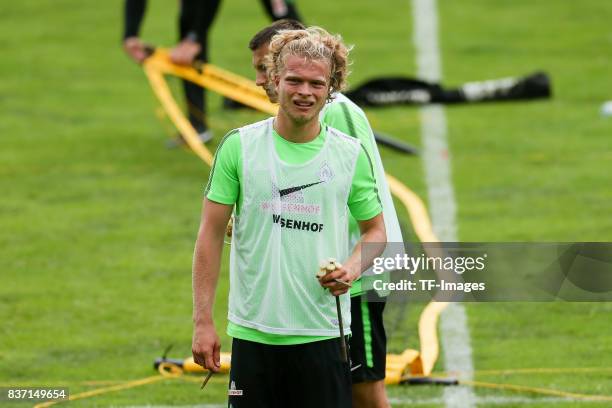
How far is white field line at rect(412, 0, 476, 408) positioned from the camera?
8.01 m

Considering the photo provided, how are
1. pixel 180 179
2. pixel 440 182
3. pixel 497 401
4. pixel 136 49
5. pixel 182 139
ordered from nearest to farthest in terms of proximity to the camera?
pixel 497 401
pixel 440 182
pixel 136 49
pixel 180 179
pixel 182 139

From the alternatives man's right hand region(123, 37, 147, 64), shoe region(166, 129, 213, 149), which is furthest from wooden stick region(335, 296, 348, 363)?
shoe region(166, 129, 213, 149)

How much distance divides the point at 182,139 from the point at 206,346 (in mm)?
9164

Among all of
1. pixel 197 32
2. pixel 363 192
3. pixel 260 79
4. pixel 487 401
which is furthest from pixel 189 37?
pixel 363 192

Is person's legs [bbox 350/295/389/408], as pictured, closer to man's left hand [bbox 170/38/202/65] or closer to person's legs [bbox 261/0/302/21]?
man's left hand [bbox 170/38/202/65]

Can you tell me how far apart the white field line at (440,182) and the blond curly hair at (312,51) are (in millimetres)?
2622

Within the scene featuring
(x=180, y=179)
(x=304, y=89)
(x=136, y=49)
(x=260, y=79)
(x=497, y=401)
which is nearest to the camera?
(x=304, y=89)

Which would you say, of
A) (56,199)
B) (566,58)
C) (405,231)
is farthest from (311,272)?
(566,58)

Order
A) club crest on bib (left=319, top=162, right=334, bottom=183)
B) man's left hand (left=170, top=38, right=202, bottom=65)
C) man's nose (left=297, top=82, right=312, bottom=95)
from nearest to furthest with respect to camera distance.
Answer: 1. man's nose (left=297, top=82, right=312, bottom=95)
2. club crest on bib (left=319, top=162, right=334, bottom=183)
3. man's left hand (left=170, top=38, right=202, bottom=65)

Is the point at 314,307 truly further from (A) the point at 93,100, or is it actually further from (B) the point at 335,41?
(A) the point at 93,100

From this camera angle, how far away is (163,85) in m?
13.2

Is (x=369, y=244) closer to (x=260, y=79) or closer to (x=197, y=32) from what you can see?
(x=260, y=79)

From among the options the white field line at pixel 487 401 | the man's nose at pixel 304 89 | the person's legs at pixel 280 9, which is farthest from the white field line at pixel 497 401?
the person's legs at pixel 280 9

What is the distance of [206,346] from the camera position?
514 centimetres
